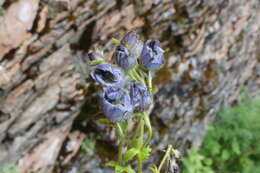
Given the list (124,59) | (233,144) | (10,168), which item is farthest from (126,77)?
(233,144)

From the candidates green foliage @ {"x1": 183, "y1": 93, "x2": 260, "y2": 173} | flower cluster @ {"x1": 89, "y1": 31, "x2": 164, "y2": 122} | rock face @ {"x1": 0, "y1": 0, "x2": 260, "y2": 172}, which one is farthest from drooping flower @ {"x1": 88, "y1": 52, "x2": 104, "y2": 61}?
green foliage @ {"x1": 183, "y1": 93, "x2": 260, "y2": 173}

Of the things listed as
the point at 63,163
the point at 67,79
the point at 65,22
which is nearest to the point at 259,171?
the point at 63,163

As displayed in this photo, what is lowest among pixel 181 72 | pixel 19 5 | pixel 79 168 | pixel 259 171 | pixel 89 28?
pixel 259 171

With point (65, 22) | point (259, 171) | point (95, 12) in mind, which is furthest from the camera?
point (259, 171)

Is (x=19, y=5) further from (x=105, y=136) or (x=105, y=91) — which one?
(x=105, y=136)

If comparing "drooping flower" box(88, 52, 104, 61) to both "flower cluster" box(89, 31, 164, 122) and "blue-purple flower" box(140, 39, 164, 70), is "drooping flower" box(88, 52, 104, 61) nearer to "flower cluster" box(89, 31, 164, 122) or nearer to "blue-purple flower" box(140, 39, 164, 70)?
"flower cluster" box(89, 31, 164, 122)
